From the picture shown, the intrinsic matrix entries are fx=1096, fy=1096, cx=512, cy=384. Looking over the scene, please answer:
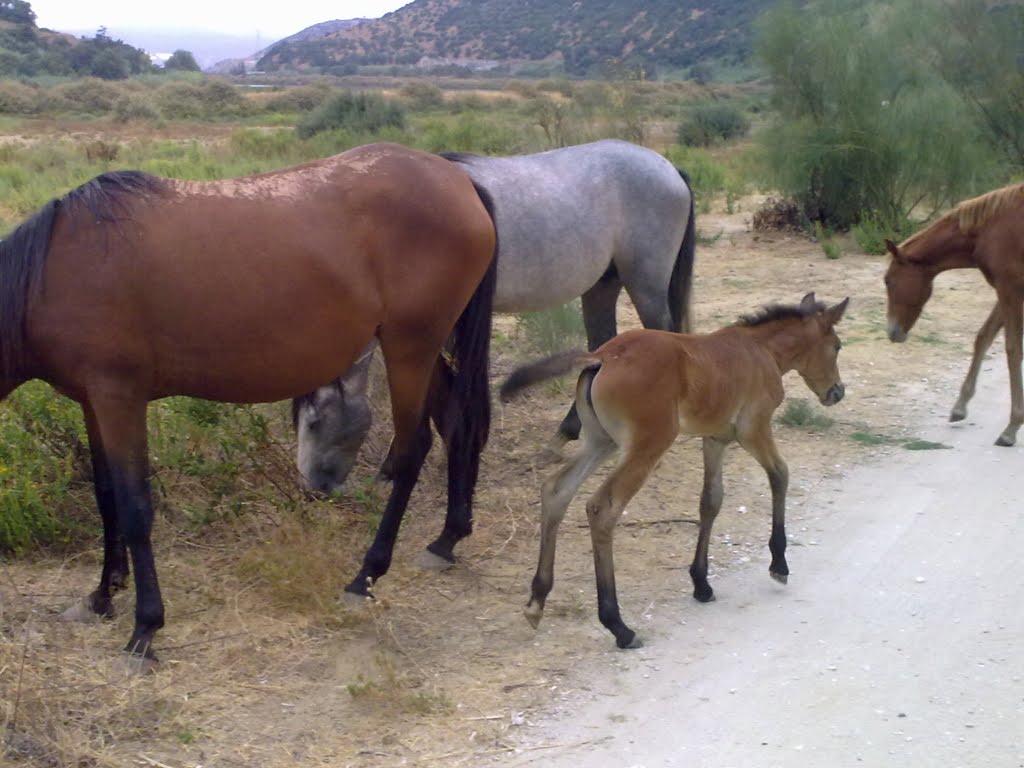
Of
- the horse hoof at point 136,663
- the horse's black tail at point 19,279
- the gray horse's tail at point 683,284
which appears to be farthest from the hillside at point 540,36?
the horse hoof at point 136,663

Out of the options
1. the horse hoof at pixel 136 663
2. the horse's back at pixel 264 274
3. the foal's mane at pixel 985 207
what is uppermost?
the horse's back at pixel 264 274

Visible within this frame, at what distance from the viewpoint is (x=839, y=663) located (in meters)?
4.11

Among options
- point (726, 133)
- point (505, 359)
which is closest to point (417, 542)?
point (505, 359)

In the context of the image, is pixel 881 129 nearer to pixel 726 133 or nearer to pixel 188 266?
pixel 188 266

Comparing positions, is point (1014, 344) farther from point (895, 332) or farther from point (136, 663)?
point (136, 663)

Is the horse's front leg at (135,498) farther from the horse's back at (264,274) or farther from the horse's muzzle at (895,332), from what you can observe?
the horse's muzzle at (895,332)

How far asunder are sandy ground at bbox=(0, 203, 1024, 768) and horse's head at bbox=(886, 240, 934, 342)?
1.39 metres

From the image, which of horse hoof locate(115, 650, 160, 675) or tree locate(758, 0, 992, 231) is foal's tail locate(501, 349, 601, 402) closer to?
horse hoof locate(115, 650, 160, 675)

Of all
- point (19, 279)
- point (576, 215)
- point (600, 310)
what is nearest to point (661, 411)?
point (576, 215)

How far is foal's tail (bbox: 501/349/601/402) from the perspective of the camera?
4410 millimetres

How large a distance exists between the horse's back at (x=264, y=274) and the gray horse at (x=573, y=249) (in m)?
0.91

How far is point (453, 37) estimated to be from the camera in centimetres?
9144

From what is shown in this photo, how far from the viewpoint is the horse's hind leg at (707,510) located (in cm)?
468

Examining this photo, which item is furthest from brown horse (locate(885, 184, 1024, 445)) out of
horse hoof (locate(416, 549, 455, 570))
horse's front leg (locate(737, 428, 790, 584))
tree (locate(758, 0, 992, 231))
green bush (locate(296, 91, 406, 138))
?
green bush (locate(296, 91, 406, 138))
